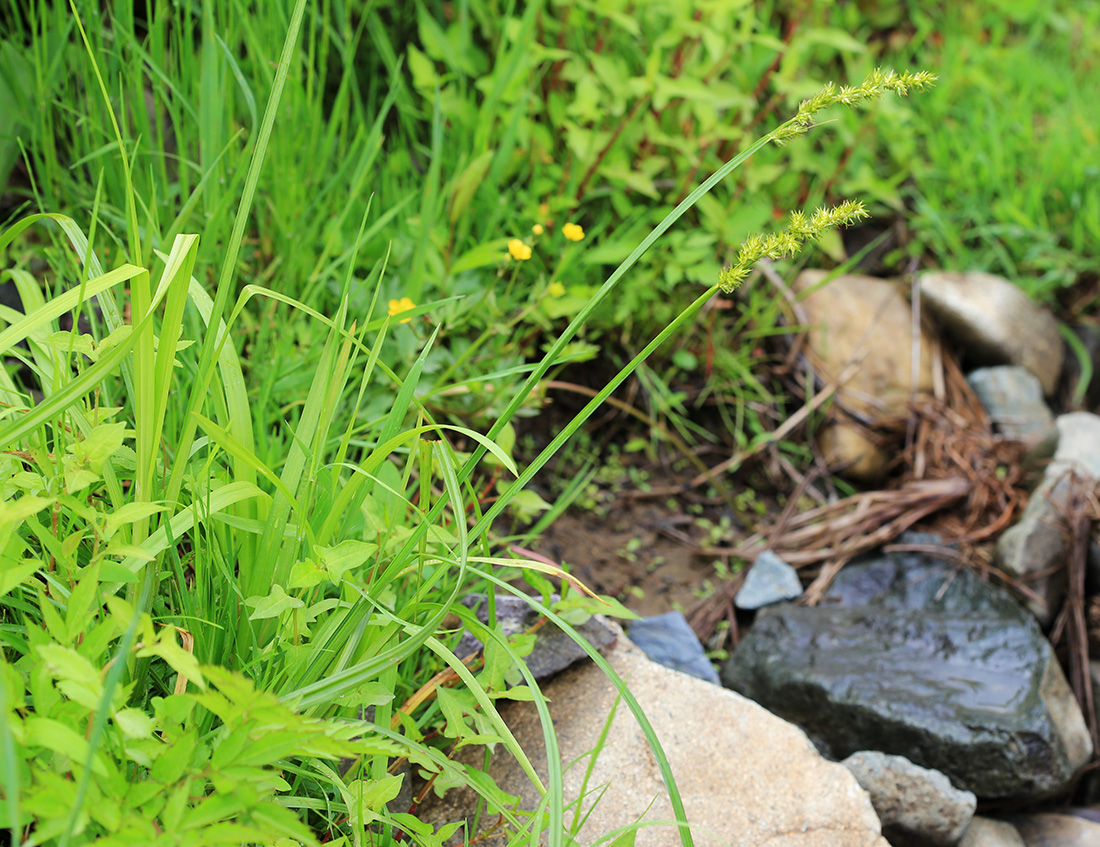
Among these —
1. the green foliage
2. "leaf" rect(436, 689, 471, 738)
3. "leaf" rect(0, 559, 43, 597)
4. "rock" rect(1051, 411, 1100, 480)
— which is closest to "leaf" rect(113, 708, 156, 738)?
"leaf" rect(0, 559, 43, 597)

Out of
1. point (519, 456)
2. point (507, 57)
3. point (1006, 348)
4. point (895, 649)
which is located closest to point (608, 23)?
point (507, 57)

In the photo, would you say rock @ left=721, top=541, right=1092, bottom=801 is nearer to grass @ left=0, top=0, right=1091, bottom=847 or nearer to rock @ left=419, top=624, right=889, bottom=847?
rock @ left=419, top=624, right=889, bottom=847

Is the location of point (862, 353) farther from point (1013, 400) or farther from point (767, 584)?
point (767, 584)

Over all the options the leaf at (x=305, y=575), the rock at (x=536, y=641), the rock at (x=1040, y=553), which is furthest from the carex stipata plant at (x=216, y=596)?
the rock at (x=1040, y=553)

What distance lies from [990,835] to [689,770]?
84 centimetres

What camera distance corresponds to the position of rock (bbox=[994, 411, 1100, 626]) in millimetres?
2115

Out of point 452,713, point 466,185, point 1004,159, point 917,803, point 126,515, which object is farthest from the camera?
point 1004,159

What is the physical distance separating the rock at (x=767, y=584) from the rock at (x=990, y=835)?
631 mm

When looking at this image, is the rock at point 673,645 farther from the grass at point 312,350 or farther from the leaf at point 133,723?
the leaf at point 133,723

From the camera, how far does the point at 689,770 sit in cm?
135

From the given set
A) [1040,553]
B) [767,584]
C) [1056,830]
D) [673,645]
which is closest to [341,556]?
[673,645]

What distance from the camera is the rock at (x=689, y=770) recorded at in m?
1.26

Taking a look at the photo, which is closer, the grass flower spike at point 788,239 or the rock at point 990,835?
the grass flower spike at point 788,239

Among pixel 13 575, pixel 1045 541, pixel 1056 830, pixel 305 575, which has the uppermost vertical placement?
pixel 13 575
